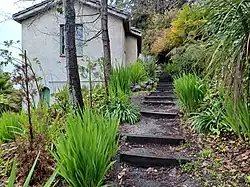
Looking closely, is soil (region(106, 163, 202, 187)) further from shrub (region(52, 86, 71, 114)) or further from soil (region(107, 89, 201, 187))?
shrub (region(52, 86, 71, 114))

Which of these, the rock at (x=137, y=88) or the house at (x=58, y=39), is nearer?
the rock at (x=137, y=88)

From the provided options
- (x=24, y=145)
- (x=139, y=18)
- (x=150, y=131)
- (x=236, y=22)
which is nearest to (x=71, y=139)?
(x=24, y=145)

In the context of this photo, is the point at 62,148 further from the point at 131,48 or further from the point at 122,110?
the point at 131,48

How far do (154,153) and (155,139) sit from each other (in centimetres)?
46

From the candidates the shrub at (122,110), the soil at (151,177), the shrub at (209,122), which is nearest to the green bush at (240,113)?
the shrub at (209,122)

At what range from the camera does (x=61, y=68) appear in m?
12.7

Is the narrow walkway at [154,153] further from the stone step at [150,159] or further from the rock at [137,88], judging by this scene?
the rock at [137,88]

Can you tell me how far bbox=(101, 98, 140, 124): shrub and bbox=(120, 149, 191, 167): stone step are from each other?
4.96 feet

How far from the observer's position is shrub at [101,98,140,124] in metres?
5.35

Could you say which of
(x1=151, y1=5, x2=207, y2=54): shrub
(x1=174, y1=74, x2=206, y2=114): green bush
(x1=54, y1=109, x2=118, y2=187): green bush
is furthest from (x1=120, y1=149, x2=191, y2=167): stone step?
(x1=151, y1=5, x2=207, y2=54): shrub

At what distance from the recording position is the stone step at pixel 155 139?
14.1 ft

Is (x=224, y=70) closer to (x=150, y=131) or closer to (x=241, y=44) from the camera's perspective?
(x=241, y=44)

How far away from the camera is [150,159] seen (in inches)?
146

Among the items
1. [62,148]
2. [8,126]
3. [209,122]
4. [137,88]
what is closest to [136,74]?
[137,88]
